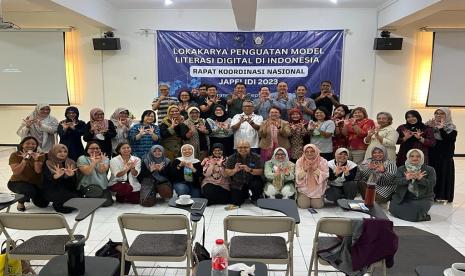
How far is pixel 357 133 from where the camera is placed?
16.8 feet

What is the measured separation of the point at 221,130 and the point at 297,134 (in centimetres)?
109

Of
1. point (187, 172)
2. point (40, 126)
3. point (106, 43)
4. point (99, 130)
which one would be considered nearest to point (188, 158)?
point (187, 172)

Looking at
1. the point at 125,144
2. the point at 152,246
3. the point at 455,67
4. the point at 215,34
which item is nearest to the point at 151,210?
the point at 125,144

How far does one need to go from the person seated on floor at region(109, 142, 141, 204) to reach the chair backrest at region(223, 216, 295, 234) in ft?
8.30

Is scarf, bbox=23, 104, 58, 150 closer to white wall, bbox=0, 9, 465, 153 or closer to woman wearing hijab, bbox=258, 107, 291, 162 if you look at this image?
white wall, bbox=0, 9, 465, 153

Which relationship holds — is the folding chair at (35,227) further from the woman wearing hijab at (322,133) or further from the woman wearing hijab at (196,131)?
the woman wearing hijab at (322,133)

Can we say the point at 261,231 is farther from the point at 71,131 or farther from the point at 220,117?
the point at 71,131

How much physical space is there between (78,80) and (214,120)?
13.0 feet

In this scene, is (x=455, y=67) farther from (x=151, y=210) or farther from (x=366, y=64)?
(x=151, y=210)

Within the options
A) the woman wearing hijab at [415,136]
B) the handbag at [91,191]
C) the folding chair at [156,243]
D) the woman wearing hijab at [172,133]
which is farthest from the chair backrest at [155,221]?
the woman wearing hijab at [415,136]

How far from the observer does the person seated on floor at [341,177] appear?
4715 mm

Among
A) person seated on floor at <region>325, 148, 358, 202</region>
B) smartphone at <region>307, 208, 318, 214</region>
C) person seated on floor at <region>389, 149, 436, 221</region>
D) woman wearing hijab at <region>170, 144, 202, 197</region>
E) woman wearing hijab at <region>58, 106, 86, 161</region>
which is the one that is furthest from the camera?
woman wearing hijab at <region>58, 106, 86, 161</region>

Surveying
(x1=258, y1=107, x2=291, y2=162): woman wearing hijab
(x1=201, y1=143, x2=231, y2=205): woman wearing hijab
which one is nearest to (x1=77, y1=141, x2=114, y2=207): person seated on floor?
(x1=201, y1=143, x2=231, y2=205): woman wearing hijab

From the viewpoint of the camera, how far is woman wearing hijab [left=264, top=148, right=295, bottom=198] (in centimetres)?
477
